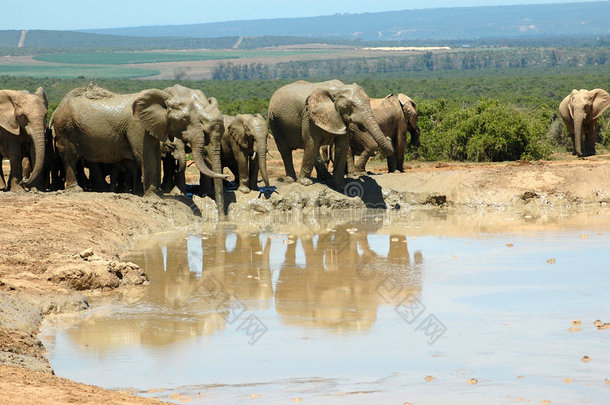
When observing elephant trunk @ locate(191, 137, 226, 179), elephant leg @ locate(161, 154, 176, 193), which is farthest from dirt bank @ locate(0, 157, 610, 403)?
elephant trunk @ locate(191, 137, 226, 179)

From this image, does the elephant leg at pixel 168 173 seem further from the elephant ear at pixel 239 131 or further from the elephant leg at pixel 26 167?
the elephant leg at pixel 26 167

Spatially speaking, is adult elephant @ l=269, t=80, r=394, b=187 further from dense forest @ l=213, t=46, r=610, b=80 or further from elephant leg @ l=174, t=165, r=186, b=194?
dense forest @ l=213, t=46, r=610, b=80

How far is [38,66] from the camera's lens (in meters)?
148

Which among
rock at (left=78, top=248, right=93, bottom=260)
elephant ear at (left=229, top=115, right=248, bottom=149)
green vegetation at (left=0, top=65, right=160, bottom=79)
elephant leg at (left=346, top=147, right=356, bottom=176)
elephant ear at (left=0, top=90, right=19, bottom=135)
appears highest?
elephant ear at (left=0, top=90, right=19, bottom=135)

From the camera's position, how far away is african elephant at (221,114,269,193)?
1819 cm

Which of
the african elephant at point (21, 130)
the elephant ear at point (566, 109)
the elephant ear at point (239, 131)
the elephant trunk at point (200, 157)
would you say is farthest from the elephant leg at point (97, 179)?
the elephant ear at point (566, 109)

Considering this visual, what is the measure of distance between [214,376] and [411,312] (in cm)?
287

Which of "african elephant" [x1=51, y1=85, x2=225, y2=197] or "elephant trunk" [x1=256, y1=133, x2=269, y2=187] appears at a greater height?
"african elephant" [x1=51, y1=85, x2=225, y2=197]

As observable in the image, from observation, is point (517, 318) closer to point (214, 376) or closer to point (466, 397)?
point (466, 397)

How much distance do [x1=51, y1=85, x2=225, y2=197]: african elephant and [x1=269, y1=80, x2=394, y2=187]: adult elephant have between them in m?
1.86

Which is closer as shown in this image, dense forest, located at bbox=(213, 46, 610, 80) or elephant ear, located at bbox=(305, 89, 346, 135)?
elephant ear, located at bbox=(305, 89, 346, 135)

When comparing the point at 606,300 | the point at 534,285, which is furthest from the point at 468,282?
the point at 606,300

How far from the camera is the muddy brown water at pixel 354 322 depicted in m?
8.45

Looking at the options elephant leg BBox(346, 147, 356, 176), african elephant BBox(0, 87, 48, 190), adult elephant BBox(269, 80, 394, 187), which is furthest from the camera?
elephant leg BBox(346, 147, 356, 176)
